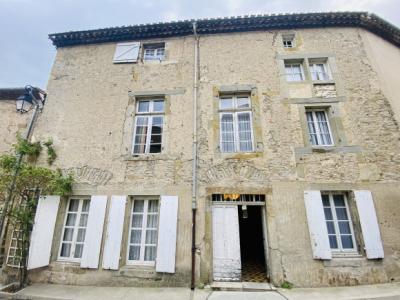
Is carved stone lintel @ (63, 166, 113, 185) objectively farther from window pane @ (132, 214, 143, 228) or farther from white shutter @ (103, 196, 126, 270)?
window pane @ (132, 214, 143, 228)

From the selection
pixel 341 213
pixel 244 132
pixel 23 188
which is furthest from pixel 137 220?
pixel 341 213

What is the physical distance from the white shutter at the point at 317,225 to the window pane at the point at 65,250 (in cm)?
611

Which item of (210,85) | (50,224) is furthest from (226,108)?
(50,224)

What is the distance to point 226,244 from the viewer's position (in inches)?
204

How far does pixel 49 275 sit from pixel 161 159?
395cm

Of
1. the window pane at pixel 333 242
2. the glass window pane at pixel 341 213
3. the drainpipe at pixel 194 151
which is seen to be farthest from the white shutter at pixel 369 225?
the drainpipe at pixel 194 151

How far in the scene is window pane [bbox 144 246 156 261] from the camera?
5234 mm

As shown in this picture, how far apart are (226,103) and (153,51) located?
11.4 feet

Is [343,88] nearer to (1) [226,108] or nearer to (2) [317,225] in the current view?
(1) [226,108]

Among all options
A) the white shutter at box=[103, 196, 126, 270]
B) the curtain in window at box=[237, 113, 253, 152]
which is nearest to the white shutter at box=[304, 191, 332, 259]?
the curtain in window at box=[237, 113, 253, 152]

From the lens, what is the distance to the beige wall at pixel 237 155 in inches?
197

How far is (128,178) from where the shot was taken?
5762mm

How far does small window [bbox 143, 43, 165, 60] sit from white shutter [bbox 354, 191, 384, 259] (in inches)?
289

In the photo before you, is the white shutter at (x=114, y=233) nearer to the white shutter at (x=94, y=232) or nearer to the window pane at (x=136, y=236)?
the white shutter at (x=94, y=232)
